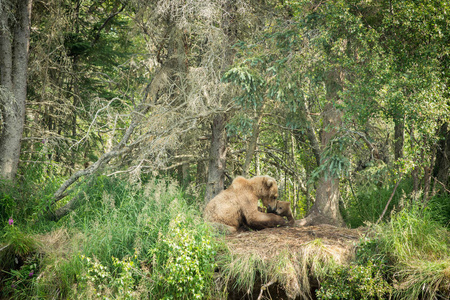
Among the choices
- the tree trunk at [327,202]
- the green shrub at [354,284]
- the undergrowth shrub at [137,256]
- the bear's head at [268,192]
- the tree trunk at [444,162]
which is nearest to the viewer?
the green shrub at [354,284]

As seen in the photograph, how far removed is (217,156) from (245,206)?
1958 millimetres

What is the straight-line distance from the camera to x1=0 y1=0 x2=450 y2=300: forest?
5453 mm

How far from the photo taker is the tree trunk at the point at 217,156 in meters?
8.66

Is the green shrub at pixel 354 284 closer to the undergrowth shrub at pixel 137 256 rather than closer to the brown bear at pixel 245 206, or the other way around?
the undergrowth shrub at pixel 137 256

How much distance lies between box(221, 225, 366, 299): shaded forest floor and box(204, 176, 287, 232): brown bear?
28.0 inches

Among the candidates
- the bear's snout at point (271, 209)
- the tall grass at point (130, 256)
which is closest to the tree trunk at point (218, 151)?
the tall grass at point (130, 256)

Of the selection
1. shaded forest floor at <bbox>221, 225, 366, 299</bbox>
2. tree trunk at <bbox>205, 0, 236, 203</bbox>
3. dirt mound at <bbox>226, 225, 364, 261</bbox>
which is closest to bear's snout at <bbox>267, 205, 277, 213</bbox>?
dirt mound at <bbox>226, 225, 364, 261</bbox>

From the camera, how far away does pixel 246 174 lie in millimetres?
8625

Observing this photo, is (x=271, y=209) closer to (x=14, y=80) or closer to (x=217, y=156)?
(x=217, y=156)

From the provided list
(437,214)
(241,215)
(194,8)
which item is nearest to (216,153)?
(241,215)

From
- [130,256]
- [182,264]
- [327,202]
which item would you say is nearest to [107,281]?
[130,256]

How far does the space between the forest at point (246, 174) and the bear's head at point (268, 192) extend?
1.80 ft

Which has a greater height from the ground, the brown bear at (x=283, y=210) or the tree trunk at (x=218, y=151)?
the tree trunk at (x=218, y=151)

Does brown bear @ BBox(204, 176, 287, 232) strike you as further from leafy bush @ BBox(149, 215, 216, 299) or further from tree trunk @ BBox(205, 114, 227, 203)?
tree trunk @ BBox(205, 114, 227, 203)
